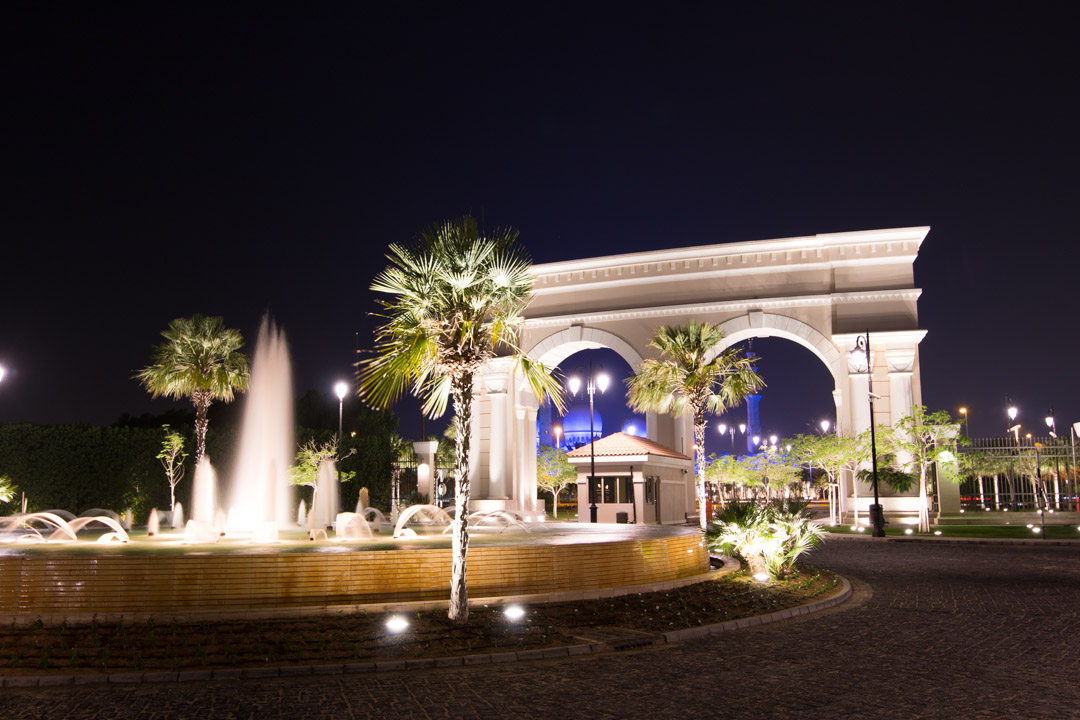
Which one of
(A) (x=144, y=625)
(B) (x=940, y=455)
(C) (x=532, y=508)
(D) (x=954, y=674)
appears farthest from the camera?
(C) (x=532, y=508)

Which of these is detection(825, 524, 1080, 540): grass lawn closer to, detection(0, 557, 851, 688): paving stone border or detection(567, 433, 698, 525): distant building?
detection(567, 433, 698, 525): distant building

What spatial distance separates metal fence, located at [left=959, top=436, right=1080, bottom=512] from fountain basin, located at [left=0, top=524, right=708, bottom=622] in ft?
82.7

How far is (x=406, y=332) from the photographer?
12.4 metres

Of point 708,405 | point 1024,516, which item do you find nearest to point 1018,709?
point 708,405

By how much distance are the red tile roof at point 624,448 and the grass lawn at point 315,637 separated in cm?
2098

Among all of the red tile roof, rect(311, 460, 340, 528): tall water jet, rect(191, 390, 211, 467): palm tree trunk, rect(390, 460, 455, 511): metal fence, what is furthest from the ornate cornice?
rect(191, 390, 211, 467): palm tree trunk

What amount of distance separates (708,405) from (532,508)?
1653cm

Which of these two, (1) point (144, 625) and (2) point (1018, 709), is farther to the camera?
(1) point (144, 625)

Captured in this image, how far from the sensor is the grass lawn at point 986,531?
30.2m

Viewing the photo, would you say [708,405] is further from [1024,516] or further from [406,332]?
[1024,516]

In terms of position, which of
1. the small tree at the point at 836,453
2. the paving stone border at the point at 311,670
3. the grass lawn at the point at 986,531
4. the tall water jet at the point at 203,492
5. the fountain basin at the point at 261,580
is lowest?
the grass lawn at the point at 986,531

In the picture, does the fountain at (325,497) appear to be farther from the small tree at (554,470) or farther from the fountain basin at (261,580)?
the small tree at (554,470)

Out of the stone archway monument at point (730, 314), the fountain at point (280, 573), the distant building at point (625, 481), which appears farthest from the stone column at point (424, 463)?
the fountain at point (280, 573)

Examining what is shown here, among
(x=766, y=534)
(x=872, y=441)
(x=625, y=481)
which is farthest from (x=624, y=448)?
(x=766, y=534)
